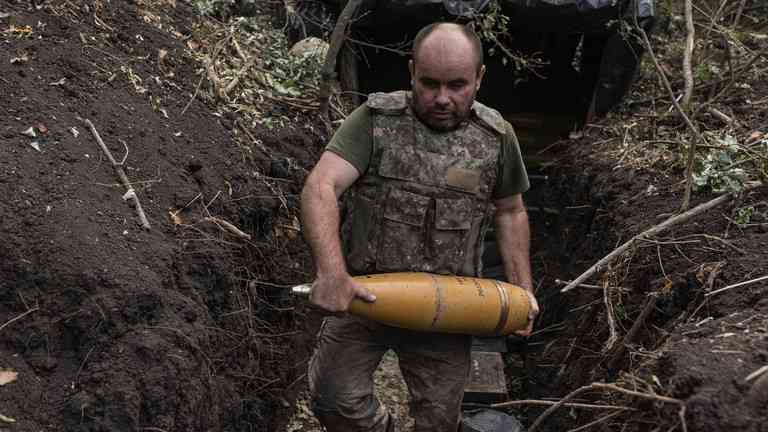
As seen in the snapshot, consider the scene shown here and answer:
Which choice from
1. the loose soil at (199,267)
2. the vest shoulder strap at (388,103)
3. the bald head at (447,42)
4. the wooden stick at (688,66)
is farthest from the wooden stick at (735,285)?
the wooden stick at (688,66)

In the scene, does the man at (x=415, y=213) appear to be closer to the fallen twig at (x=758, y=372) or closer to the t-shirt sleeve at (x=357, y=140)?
the t-shirt sleeve at (x=357, y=140)

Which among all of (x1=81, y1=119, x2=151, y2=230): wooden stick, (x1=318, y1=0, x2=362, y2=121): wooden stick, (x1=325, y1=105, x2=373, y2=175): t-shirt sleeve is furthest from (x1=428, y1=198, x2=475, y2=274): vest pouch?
(x1=318, y1=0, x2=362, y2=121): wooden stick

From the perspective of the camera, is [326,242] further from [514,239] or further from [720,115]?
[720,115]

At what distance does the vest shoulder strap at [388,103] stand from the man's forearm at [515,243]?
0.75 meters

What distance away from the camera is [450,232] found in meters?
3.58

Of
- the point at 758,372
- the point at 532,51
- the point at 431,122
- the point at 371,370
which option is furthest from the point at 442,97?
the point at 532,51

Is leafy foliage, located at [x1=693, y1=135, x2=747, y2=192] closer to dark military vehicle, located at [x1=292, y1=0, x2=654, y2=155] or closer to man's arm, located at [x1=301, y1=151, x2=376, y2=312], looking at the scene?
dark military vehicle, located at [x1=292, y1=0, x2=654, y2=155]

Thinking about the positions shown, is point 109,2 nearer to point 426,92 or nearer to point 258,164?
point 258,164

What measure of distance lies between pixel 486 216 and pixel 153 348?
1.62 metres

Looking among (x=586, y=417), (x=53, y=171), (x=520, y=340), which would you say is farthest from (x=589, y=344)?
(x=53, y=171)

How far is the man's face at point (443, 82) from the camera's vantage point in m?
3.23

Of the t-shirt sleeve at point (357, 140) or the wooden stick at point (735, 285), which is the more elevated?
the t-shirt sleeve at point (357, 140)

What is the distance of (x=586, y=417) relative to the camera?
4.12m

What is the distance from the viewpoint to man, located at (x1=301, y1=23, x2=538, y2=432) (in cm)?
324
